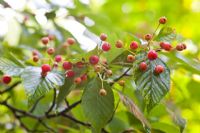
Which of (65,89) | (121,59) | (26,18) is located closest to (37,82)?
(65,89)

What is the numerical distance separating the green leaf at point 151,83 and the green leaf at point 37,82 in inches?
7.5

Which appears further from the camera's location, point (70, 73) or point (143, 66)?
point (70, 73)

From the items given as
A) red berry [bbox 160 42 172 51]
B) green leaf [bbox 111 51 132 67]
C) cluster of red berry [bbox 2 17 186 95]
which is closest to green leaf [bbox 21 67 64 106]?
cluster of red berry [bbox 2 17 186 95]

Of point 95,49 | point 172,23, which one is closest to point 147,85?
point 95,49

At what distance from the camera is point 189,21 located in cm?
259

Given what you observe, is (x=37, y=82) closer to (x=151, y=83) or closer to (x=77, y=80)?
(x=77, y=80)

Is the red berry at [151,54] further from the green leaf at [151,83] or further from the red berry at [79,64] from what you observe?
the red berry at [79,64]

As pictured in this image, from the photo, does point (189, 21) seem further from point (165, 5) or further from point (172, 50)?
point (172, 50)

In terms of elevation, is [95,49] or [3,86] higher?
[95,49]

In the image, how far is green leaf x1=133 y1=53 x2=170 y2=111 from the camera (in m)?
0.92

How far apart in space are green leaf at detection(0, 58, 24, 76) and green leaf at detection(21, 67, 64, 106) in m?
0.04

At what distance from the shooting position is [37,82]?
0.96 metres

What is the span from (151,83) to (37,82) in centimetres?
26

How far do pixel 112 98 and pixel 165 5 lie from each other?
158 centimetres
